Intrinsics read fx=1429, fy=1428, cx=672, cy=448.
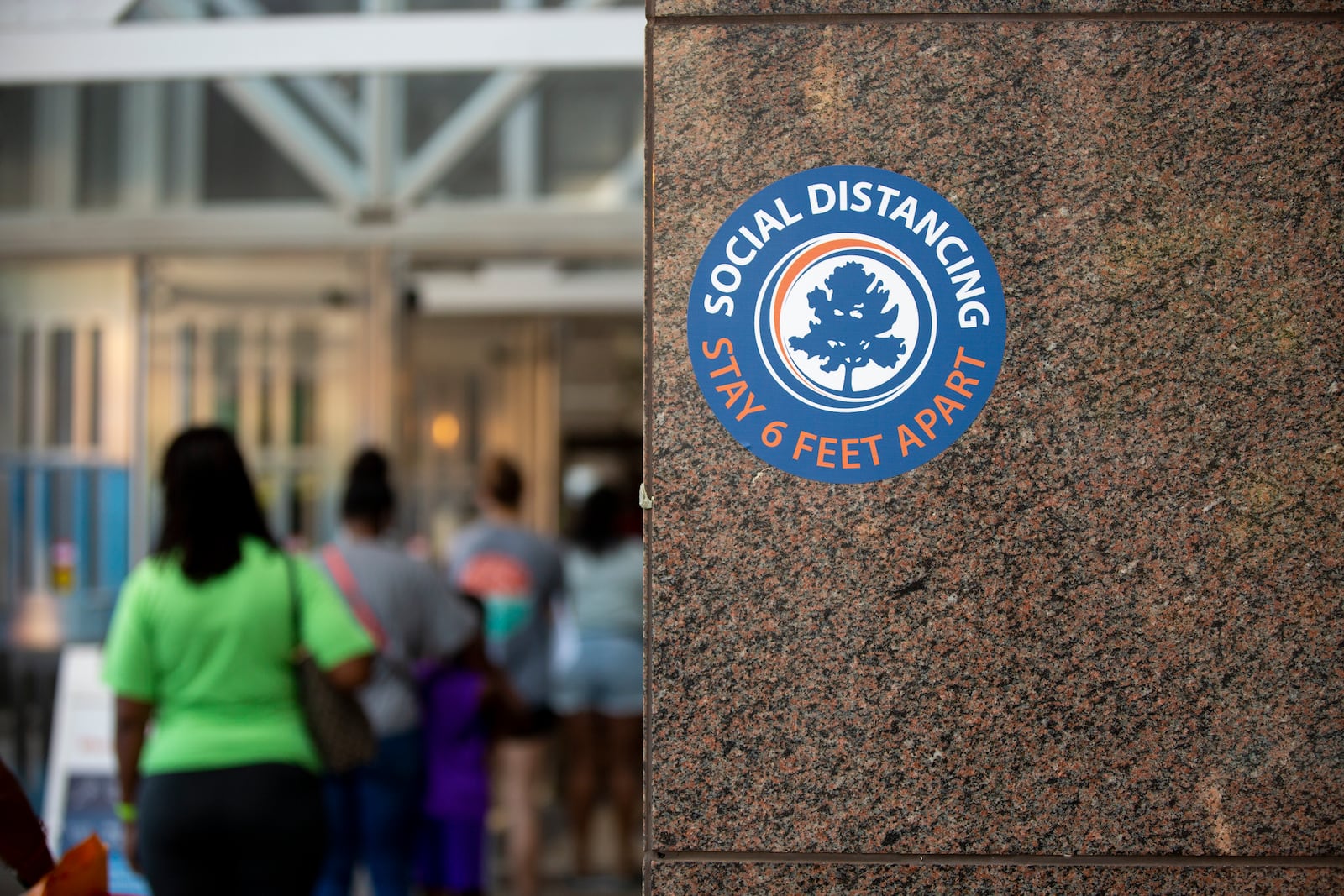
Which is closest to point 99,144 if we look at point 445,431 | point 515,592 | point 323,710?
point 515,592

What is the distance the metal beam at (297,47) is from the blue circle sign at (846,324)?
162 inches

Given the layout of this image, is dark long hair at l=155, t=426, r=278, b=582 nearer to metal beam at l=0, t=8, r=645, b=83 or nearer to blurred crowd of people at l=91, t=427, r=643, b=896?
blurred crowd of people at l=91, t=427, r=643, b=896

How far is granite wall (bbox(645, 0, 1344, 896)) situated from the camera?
2213 mm

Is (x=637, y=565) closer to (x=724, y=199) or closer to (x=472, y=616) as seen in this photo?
(x=472, y=616)

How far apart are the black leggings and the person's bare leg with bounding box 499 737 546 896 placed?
102 inches

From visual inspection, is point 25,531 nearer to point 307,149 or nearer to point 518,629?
point 307,149

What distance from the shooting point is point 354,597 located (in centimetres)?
465

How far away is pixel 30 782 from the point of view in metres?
6.55

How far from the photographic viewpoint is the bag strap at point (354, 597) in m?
4.61

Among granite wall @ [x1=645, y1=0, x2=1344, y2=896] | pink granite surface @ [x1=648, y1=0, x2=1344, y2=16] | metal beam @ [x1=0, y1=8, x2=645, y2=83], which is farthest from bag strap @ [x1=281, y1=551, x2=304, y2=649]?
metal beam @ [x1=0, y1=8, x2=645, y2=83]

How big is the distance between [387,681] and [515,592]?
1.52 metres

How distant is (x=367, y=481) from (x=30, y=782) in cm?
288

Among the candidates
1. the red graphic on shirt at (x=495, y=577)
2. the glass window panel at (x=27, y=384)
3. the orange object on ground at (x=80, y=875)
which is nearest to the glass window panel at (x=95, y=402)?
the glass window panel at (x=27, y=384)

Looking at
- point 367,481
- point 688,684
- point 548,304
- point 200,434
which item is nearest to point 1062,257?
point 688,684
